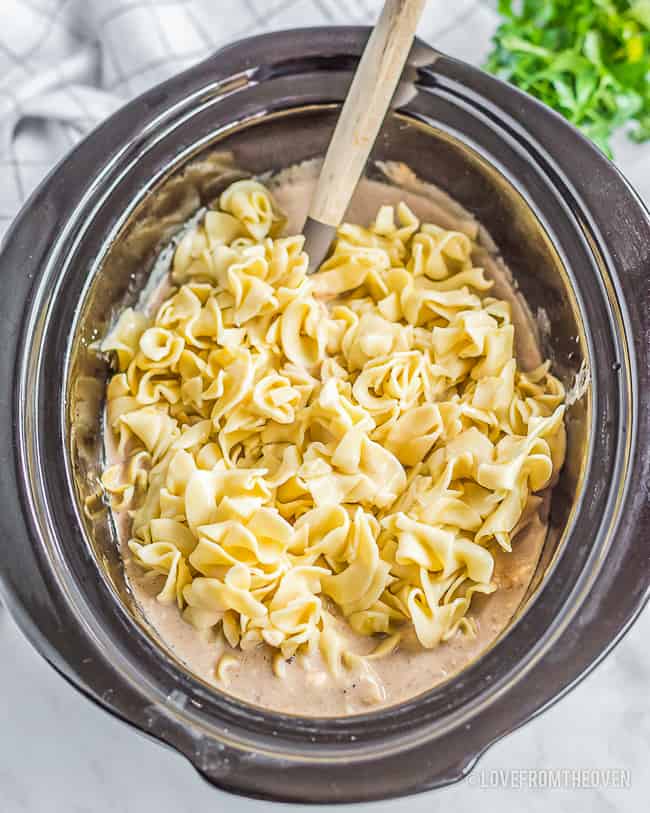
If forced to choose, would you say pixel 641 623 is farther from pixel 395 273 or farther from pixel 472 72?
pixel 472 72

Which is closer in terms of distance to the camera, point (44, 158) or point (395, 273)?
point (395, 273)

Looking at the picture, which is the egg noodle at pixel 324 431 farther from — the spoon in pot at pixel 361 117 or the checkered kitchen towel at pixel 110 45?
the checkered kitchen towel at pixel 110 45

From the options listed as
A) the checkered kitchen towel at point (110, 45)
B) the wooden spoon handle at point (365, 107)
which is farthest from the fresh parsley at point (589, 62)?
the wooden spoon handle at point (365, 107)

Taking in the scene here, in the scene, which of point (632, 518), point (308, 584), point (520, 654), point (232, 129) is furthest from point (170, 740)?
point (232, 129)

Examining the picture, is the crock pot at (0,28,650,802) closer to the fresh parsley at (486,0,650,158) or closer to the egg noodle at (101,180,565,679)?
the egg noodle at (101,180,565,679)

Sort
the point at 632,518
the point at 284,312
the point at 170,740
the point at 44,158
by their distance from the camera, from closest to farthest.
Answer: the point at 170,740 → the point at 632,518 → the point at 284,312 → the point at 44,158

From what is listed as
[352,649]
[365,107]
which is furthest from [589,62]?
[352,649]

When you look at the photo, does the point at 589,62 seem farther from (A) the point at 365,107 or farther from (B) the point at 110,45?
(B) the point at 110,45
